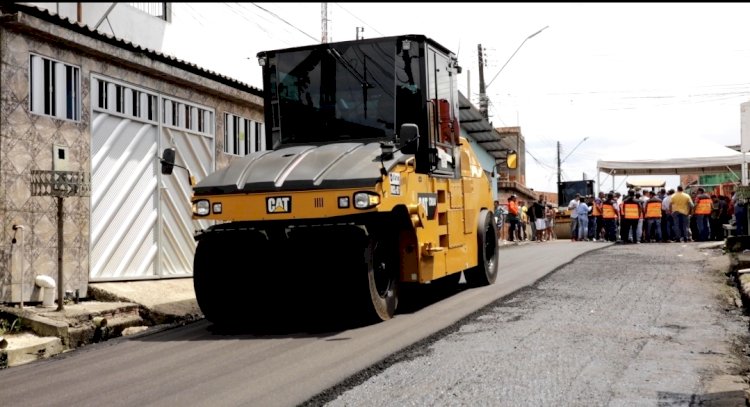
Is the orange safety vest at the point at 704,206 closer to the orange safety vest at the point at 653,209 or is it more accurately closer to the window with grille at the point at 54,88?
the orange safety vest at the point at 653,209

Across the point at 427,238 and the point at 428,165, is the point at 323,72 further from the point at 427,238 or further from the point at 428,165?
the point at 427,238

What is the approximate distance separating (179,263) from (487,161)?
1110 inches

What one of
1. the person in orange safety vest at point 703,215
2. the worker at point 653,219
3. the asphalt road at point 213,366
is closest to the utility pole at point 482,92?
the worker at point 653,219

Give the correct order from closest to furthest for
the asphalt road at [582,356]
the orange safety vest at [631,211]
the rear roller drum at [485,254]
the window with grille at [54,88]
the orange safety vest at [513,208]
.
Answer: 1. the asphalt road at [582,356]
2. the window with grille at [54,88]
3. the rear roller drum at [485,254]
4. the orange safety vest at [631,211]
5. the orange safety vest at [513,208]

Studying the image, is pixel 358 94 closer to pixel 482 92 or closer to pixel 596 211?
pixel 596 211

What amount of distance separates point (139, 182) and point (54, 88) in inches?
81.4

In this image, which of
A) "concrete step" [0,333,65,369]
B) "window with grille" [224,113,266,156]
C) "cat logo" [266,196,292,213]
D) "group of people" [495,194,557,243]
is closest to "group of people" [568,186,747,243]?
"group of people" [495,194,557,243]

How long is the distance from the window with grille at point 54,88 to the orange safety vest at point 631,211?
16.4 m

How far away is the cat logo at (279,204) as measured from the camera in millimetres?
7422

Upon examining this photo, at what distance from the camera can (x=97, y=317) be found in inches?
342

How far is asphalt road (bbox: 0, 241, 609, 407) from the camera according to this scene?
528 centimetres

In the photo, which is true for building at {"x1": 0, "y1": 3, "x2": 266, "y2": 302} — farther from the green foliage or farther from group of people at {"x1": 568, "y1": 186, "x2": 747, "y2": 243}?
group of people at {"x1": 568, "y1": 186, "x2": 747, "y2": 243}

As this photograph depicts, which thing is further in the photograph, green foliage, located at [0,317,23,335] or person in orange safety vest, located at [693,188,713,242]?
person in orange safety vest, located at [693,188,713,242]

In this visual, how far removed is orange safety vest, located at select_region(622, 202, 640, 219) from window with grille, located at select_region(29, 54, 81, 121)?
1644 cm
